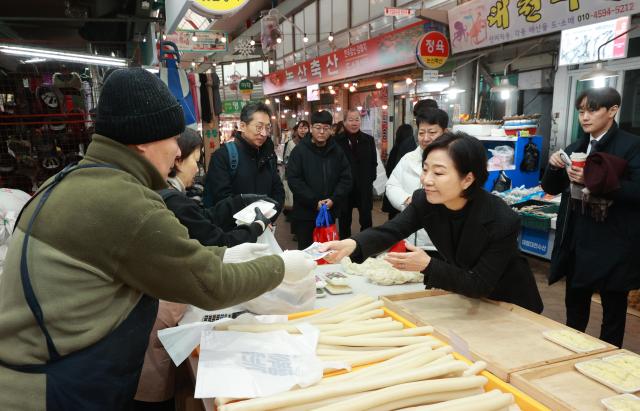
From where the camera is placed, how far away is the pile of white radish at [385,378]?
3.92 ft

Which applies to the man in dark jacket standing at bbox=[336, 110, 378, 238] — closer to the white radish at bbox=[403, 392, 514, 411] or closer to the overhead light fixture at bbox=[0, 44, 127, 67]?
the overhead light fixture at bbox=[0, 44, 127, 67]

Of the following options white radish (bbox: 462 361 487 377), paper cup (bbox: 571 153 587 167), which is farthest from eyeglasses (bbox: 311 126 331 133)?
white radish (bbox: 462 361 487 377)

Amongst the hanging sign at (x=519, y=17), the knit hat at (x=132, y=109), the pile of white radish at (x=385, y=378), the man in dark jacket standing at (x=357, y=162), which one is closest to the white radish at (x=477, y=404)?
the pile of white radish at (x=385, y=378)

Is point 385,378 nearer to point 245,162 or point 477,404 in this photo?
point 477,404

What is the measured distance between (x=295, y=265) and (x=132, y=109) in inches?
33.5

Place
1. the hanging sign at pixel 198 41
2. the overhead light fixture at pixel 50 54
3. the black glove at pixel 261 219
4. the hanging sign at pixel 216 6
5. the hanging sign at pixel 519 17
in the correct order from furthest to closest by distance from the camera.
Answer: the hanging sign at pixel 198 41 < the hanging sign at pixel 519 17 < the overhead light fixture at pixel 50 54 < the hanging sign at pixel 216 6 < the black glove at pixel 261 219

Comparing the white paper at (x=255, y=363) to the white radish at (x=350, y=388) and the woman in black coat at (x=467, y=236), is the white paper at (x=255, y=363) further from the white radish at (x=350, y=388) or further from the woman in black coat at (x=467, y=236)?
the woman in black coat at (x=467, y=236)

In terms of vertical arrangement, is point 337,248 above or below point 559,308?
above

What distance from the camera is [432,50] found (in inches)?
304

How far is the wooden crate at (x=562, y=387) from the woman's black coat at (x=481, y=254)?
584 millimetres

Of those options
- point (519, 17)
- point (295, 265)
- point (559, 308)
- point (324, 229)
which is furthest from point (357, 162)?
point (295, 265)

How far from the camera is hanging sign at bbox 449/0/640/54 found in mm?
5004

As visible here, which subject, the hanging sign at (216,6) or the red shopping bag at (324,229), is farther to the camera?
the red shopping bag at (324,229)

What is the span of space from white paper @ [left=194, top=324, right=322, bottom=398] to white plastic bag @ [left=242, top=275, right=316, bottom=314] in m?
0.39
